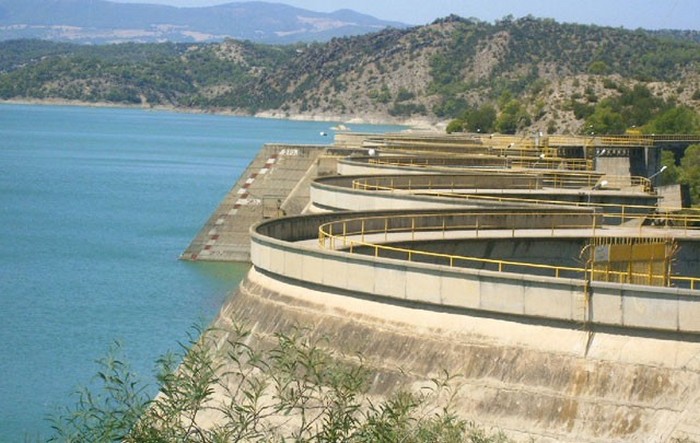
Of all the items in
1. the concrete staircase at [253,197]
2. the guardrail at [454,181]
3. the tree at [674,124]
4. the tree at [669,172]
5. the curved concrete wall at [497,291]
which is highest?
the curved concrete wall at [497,291]

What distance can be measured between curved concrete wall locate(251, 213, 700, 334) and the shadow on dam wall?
177 mm

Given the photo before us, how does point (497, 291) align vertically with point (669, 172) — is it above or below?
above

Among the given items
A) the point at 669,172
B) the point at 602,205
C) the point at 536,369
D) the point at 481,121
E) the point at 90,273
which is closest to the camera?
the point at 536,369

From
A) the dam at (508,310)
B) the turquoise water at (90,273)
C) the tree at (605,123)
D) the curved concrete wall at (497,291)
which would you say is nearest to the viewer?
the dam at (508,310)

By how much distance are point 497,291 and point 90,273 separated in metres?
33.4

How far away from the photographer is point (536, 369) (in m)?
17.3

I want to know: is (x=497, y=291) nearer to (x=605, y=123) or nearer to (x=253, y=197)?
(x=253, y=197)

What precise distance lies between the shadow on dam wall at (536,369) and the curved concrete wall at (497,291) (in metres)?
0.18

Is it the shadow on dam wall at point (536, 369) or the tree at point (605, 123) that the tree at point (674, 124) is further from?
the shadow on dam wall at point (536, 369)

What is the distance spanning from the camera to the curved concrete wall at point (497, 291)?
55.3 feet

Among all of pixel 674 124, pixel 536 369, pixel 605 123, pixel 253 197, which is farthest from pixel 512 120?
pixel 536 369

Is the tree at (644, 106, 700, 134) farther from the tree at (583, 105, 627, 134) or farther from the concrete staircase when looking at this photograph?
the concrete staircase

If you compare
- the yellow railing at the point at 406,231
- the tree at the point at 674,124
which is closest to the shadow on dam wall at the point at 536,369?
the yellow railing at the point at 406,231

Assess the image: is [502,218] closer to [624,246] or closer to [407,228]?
[407,228]
